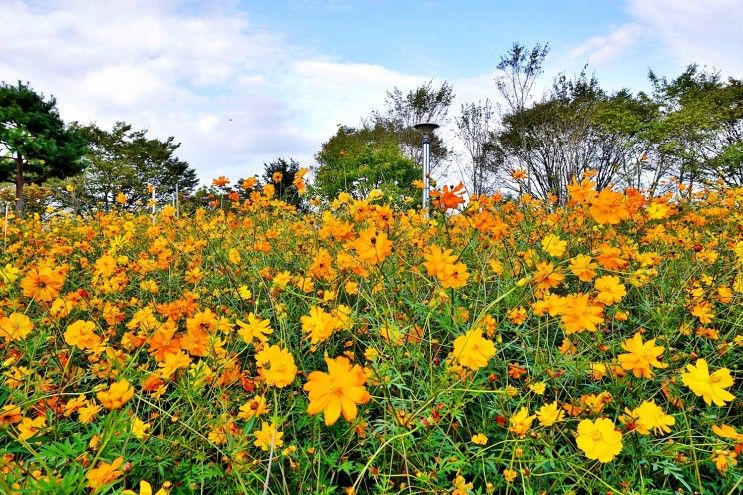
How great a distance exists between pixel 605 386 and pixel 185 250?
1.89 meters

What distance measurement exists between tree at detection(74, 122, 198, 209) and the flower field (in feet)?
79.8

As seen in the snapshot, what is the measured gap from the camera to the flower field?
2.75 ft

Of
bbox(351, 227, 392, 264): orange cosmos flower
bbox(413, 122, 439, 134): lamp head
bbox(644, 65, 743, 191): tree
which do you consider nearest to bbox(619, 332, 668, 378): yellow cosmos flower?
bbox(351, 227, 392, 264): orange cosmos flower

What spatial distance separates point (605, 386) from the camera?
1.31m

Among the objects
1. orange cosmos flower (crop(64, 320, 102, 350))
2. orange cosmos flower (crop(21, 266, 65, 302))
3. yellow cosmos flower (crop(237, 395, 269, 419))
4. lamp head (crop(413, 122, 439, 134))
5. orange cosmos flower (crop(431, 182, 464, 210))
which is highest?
lamp head (crop(413, 122, 439, 134))

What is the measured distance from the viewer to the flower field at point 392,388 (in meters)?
0.84

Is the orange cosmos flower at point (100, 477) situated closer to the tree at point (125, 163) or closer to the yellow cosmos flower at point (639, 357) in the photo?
the yellow cosmos flower at point (639, 357)

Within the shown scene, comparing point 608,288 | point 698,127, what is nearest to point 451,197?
point 608,288

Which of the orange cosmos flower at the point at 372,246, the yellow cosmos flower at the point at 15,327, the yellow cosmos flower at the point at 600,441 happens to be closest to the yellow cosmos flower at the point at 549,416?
the yellow cosmos flower at the point at 600,441

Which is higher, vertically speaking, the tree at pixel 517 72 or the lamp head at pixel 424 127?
the tree at pixel 517 72

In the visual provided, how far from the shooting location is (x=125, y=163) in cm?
2558

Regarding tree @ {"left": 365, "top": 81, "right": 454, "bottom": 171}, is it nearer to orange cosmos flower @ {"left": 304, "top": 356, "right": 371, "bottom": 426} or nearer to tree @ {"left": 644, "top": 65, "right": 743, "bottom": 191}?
tree @ {"left": 644, "top": 65, "right": 743, "bottom": 191}

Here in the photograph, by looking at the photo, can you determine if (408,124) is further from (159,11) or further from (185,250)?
(185,250)

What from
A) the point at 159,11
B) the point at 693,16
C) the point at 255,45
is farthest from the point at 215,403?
the point at 693,16
